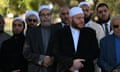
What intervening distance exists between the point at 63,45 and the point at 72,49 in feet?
0.47

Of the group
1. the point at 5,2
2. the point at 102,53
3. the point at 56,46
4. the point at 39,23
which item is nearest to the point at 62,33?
the point at 56,46

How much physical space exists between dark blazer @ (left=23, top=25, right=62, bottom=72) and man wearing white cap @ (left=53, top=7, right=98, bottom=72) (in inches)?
18.9

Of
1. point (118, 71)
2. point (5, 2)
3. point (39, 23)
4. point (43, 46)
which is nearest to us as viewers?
point (118, 71)

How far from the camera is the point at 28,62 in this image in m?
6.46

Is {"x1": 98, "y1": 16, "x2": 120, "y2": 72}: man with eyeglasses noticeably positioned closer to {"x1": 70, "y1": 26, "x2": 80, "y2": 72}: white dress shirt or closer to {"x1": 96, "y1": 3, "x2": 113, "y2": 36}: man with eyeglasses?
{"x1": 70, "y1": 26, "x2": 80, "y2": 72}: white dress shirt

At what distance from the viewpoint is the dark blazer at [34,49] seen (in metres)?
6.21

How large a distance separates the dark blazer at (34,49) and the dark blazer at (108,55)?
3.05 feet

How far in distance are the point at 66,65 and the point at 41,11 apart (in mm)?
1162

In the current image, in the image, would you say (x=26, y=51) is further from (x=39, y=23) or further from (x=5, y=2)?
(x=5, y=2)

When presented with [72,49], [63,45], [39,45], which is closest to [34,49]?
[39,45]

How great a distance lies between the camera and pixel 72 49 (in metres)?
5.71

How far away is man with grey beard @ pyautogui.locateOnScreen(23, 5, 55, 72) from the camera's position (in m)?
6.19

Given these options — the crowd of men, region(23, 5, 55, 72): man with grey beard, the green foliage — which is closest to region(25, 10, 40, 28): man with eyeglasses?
the crowd of men

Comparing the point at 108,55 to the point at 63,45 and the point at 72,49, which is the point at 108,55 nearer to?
the point at 72,49
